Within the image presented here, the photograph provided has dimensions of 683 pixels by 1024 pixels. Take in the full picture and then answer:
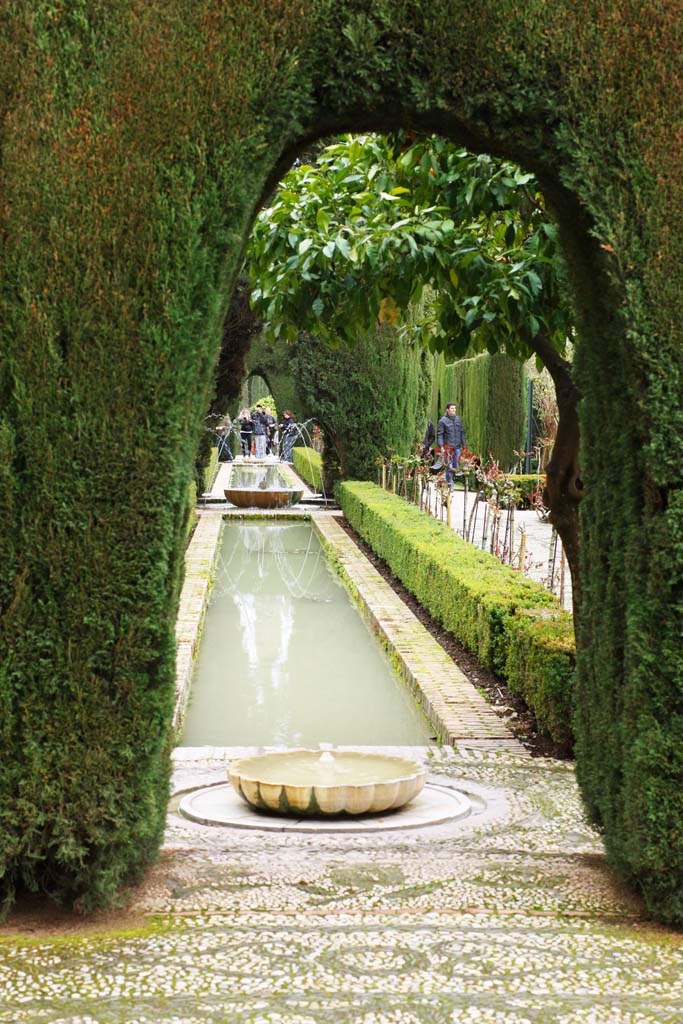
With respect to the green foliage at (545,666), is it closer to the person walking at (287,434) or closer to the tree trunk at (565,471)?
the tree trunk at (565,471)

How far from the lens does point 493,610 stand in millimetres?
7941

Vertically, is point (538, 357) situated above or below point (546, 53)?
below

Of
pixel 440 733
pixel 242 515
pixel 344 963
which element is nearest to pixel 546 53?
pixel 344 963

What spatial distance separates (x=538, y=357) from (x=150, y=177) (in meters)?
3.42

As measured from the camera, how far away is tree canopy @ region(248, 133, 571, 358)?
5602 millimetres

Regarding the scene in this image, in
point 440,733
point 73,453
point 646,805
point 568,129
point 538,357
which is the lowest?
point 440,733

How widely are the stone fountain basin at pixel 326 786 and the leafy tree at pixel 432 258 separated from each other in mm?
1220

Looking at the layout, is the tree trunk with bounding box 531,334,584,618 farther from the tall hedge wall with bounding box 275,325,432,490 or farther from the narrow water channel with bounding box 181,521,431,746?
the tall hedge wall with bounding box 275,325,432,490

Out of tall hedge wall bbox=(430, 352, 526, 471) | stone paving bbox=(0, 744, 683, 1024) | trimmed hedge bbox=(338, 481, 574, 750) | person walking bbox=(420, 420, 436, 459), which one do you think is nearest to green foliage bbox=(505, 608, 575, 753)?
trimmed hedge bbox=(338, 481, 574, 750)

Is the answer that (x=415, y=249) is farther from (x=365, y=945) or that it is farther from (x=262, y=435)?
(x=262, y=435)

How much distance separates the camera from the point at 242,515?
21.2 meters

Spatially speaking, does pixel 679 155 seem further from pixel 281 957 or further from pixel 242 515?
→ pixel 242 515

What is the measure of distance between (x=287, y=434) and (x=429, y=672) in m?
31.0

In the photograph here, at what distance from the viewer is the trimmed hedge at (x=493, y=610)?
641 centimetres
